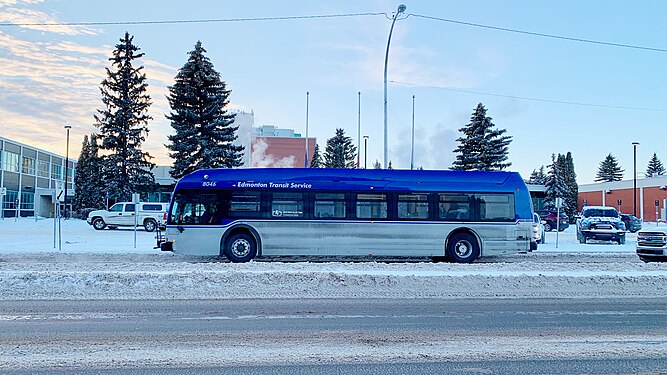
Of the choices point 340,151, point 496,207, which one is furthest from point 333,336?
point 340,151

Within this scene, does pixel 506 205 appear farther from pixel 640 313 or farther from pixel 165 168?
pixel 165 168

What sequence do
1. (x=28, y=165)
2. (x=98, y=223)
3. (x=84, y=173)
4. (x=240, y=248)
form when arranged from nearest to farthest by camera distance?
1. (x=240, y=248)
2. (x=98, y=223)
3. (x=28, y=165)
4. (x=84, y=173)

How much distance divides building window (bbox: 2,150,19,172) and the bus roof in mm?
58791

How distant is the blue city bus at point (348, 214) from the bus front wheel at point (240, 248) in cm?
3

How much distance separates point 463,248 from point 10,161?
66117 mm

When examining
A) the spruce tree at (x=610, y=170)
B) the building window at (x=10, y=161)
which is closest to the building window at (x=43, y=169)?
the building window at (x=10, y=161)

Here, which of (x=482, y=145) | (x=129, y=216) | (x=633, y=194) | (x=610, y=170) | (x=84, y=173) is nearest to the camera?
(x=129, y=216)

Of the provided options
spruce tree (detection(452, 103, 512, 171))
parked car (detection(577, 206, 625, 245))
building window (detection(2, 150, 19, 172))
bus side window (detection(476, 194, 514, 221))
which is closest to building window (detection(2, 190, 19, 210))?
building window (detection(2, 150, 19, 172))

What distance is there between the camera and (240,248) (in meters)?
17.7

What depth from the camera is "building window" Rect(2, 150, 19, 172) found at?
66562 millimetres

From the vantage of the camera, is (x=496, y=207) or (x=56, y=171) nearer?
(x=496, y=207)

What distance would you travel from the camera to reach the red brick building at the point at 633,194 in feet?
240

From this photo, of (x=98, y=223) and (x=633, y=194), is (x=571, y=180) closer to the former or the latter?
(x=633, y=194)

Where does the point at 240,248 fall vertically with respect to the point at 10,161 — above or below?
below
